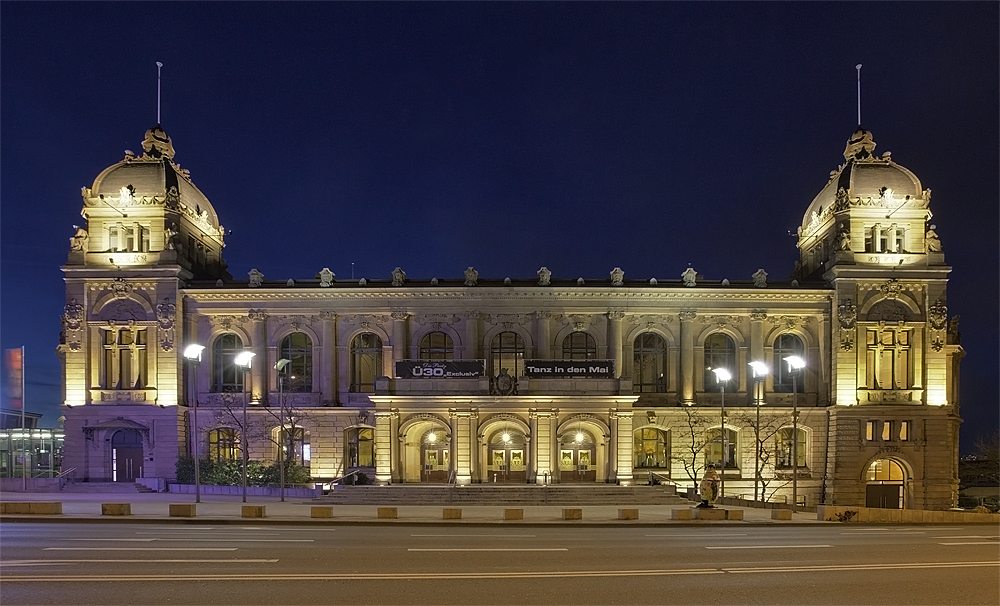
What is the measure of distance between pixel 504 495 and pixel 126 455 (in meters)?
27.6

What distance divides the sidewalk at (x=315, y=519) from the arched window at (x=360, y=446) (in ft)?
34.1

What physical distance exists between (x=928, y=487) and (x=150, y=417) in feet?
182

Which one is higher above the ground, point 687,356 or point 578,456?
point 687,356

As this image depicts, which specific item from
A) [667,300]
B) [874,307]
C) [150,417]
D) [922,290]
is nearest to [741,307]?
[667,300]

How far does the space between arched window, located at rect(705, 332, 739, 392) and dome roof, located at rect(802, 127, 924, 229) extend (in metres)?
13.4

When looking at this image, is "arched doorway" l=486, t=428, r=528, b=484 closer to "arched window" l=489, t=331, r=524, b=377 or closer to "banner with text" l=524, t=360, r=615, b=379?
"banner with text" l=524, t=360, r=615, b=379

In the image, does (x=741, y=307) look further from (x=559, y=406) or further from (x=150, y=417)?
(x=150, y=417)

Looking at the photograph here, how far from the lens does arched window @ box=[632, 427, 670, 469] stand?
53.1 metres

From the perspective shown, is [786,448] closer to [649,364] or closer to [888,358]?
[888,358]

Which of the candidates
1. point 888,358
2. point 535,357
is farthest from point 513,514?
point 888,358

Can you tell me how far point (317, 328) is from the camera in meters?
53.8

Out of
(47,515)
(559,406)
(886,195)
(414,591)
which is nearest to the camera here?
(414,591)

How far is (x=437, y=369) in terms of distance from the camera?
4941 cm

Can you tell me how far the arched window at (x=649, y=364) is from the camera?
5409cm
